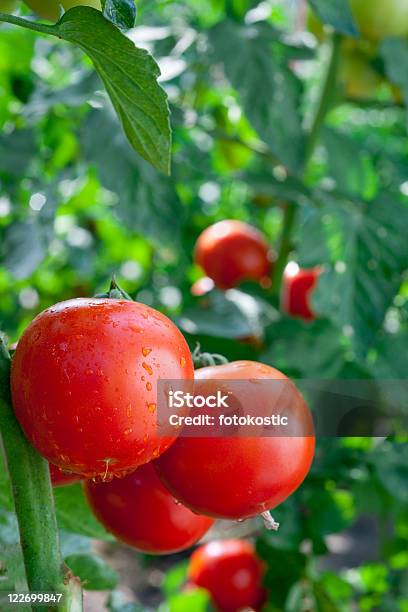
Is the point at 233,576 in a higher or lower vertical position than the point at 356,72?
lower

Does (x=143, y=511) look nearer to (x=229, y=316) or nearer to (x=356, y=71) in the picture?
(x=229, y=316)

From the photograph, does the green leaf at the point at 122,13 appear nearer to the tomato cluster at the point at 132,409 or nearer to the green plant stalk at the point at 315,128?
the tomato cluster at the point at 132,409

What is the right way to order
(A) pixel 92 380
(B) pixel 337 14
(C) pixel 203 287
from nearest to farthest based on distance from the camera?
(A) pixel 92 380 < (B) pixel 337 14 < (C) pixel 203 287

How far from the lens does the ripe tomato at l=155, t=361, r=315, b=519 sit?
1.36ft

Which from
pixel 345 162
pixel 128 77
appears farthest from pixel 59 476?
pixel 345 162

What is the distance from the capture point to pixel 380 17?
955 mm

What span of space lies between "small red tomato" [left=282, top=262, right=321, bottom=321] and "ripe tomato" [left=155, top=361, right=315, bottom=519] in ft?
2.19

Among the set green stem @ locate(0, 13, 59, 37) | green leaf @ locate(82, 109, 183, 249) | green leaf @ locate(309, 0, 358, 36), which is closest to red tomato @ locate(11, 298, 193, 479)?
green stem @ locate(0, 13, 59, 37)

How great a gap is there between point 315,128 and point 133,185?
0.29m

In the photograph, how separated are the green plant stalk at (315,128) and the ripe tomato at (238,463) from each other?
0.63 m

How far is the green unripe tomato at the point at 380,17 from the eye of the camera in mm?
940

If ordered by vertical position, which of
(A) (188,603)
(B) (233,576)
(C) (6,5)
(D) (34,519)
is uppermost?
(C) (6,5)

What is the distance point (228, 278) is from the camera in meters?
1.22

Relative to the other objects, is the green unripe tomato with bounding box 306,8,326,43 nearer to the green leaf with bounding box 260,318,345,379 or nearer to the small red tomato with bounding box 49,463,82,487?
the green leaf with bounding box 260,318,345,379
